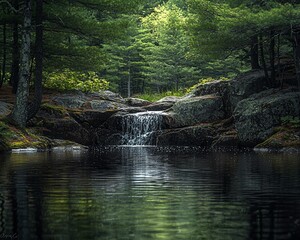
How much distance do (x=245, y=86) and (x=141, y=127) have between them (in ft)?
22.5

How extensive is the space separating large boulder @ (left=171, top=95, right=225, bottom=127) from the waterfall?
1.19 m

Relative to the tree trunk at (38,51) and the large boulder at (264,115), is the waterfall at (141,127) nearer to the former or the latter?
the large boulder at (264,115)

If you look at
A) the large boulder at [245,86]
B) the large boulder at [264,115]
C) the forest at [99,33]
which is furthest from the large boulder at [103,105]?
the large boulder at [264,115]

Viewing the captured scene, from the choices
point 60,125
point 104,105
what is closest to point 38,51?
point 60,125

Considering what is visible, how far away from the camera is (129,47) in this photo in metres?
49.7

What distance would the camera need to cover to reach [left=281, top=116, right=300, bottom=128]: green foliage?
73.3 ft

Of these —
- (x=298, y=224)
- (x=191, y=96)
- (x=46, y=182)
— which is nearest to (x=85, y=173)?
(x=46, y=182)

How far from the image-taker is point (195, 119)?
94.0 feet

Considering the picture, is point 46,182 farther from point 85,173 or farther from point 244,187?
point 244,187

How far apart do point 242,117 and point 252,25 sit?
5056 mm

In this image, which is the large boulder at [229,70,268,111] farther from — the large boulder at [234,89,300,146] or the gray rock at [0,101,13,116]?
the gray rock at [0,101,13,116]

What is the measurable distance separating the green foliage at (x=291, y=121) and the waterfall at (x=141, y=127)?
8.55 metres

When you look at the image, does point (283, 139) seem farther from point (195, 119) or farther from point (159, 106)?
point (159, 106)

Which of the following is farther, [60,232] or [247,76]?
[247,76]
